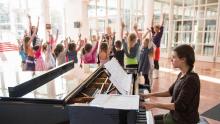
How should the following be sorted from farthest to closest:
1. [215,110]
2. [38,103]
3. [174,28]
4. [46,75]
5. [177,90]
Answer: [174,28] → [215,110] → [46,75] → [177,90] → [38,103]

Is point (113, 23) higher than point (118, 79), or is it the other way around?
point (113, 23)

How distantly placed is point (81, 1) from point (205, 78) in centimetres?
824

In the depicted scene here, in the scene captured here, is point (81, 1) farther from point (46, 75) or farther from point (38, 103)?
point (38, 103)

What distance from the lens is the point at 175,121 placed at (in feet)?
6.50

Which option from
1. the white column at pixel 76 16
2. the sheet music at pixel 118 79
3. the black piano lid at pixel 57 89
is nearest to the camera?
the black piano lid at pixel 57 89

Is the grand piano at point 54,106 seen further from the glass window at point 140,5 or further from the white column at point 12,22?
the white column at point 12,22

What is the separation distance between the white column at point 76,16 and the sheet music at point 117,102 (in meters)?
10.9

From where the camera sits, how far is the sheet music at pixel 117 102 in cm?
127

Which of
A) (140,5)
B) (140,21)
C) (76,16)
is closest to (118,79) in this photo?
(140,21)

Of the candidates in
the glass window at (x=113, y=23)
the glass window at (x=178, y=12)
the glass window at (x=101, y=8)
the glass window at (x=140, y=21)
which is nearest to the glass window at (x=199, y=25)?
the glass window at (x=178, y=12)

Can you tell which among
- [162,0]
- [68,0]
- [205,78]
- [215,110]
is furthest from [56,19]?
[215,110]

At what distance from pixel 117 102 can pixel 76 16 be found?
11.4 m

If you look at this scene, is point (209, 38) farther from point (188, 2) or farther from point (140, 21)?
point (140, 21)

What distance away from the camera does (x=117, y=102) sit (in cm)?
133
